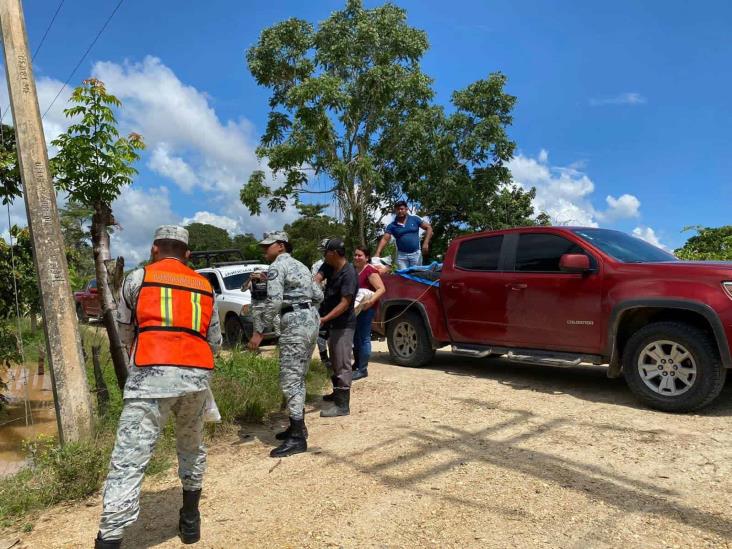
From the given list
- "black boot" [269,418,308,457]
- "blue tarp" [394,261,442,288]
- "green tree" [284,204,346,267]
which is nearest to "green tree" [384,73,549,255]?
"green tree" [284,204,346,267]

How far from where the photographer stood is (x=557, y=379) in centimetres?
674

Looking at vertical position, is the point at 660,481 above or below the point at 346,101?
below

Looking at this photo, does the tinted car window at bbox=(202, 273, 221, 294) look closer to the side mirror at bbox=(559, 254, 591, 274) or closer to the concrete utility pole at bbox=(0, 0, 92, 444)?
the concrete utility pole at bbox=(0, 0, 92, 444)

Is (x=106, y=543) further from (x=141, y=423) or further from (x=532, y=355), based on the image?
(x=532, y=355)

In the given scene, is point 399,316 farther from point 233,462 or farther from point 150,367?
point 150,367

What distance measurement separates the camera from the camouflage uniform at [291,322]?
4.66 m

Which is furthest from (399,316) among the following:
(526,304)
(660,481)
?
(660,481)

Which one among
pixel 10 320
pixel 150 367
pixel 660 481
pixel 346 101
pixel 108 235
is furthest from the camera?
pixel 346 101

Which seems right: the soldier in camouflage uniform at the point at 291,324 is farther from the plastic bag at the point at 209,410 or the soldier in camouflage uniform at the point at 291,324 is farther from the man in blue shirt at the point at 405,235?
the man in blue shirt at the point at 405,235

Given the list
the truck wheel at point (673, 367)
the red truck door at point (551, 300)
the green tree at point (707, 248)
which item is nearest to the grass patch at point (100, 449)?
the red truck door at point (551, 300)

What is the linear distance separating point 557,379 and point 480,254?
1729 millimetres

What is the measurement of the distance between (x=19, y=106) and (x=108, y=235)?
2178mm

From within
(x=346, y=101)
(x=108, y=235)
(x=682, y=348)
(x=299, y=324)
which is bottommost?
(x=682, y=348)

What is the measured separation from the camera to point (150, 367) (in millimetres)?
3006
